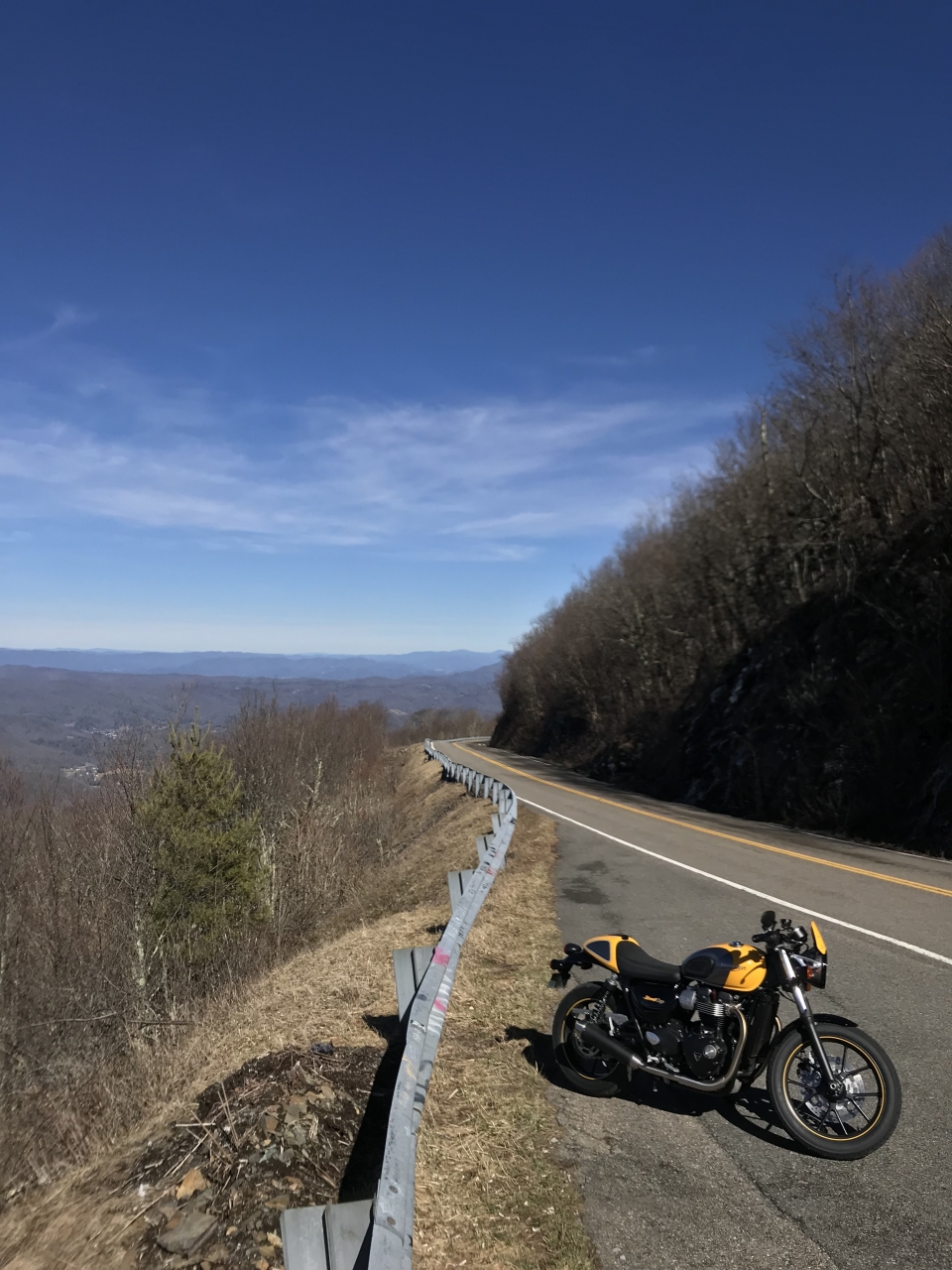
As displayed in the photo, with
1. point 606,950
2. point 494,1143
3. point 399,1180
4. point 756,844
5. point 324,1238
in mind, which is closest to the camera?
point 324,1238

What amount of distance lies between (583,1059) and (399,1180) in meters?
2.31

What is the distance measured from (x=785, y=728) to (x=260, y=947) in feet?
47.3

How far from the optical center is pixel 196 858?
78.3 feet

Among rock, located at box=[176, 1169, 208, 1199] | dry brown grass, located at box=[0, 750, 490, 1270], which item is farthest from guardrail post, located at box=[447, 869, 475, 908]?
rock, located at box=[176, 1169, 208, 1199]

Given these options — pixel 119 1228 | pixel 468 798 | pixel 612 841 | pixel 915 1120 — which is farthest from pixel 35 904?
pixel 915 1120

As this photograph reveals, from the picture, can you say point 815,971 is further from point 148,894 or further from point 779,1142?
point 148,894

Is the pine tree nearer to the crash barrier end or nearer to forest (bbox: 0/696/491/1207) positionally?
forest (bbox: 0/696/491/1207)

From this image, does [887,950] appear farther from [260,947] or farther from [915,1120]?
[260,947]

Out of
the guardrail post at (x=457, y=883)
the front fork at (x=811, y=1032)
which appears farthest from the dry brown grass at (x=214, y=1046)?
the front fork at (x=811, y=1032)

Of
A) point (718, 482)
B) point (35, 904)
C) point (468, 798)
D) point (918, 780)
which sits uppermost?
point (718, 482)

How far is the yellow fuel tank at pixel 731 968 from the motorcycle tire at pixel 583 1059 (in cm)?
74

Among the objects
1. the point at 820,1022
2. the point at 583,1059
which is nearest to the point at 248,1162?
the point at 583,1059

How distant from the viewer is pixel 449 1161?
4281 mm

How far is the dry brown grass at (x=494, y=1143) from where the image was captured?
365cm
